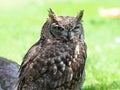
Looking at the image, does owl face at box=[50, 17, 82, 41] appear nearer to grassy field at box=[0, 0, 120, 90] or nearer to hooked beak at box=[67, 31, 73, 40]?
hooked beak at box=[67, 31, 73, 40]

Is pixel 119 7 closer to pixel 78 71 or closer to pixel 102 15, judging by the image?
pixel 102 15

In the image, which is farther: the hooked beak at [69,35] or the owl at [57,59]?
the hooked beak at [69,35]

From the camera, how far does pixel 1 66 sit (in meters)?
8.29

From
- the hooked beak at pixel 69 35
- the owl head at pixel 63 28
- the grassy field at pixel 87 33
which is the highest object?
the grassy field at pixel 87 33

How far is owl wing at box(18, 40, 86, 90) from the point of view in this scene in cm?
646

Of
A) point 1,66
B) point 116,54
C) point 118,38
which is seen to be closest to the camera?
point 1,66

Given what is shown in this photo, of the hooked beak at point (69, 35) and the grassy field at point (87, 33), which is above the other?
the grassy field at point (87, 33)

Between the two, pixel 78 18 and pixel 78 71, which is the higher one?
pixel 78 18

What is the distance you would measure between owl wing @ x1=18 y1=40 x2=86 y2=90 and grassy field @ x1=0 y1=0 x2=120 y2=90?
10.8 ft

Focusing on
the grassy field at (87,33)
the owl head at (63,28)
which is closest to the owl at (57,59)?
the owl head at (63,28)

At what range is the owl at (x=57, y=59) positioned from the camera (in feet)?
21.2

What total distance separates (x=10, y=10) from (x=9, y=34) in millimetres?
5485

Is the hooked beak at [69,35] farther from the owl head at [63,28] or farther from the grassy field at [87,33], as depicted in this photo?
the grassy field at [87,33]

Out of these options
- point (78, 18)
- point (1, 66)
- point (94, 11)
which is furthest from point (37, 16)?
point (78, 18)
